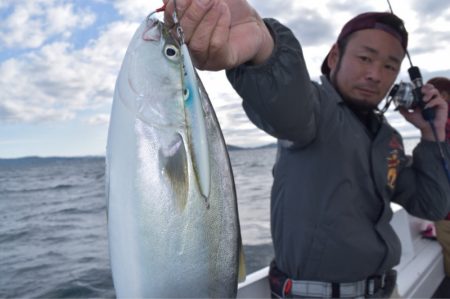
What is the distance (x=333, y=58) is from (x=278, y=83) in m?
1.26

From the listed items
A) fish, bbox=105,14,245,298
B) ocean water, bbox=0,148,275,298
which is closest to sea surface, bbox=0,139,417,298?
ocean water, bbox=0,148,275,298

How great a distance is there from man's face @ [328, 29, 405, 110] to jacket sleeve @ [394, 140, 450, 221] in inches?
18.3

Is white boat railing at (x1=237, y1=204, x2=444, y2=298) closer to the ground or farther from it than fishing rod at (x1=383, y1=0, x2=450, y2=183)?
closer to the ground

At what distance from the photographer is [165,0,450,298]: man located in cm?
136

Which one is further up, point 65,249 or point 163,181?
point 163,181

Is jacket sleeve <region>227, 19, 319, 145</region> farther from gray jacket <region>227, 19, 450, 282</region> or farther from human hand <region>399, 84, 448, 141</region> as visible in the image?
human hand <region>399, 84, 448, 141</region>

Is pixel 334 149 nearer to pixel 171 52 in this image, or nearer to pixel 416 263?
pixel 171 52

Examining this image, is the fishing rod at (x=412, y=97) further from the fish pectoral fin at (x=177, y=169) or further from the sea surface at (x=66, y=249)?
the sea surface at (x=66, y=249)

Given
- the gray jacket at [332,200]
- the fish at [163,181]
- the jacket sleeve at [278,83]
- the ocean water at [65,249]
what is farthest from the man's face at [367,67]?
the ocean water at [65,249]

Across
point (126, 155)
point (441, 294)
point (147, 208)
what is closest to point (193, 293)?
point (147, 208)

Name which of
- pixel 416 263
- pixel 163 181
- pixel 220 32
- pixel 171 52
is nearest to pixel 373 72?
pixel 220 32

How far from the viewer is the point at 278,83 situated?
1357 mm

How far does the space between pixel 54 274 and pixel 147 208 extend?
7774 mm

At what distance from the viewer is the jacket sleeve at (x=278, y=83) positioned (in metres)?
1.36
